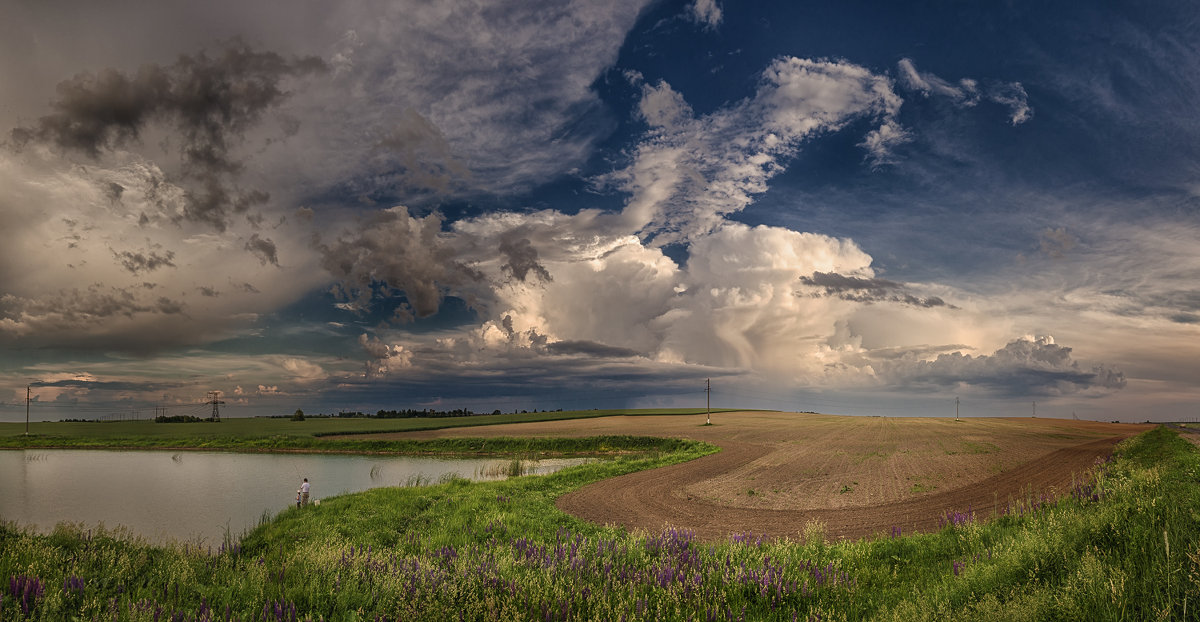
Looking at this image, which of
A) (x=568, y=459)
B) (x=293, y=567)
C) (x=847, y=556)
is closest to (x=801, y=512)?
(x=847, y=556)

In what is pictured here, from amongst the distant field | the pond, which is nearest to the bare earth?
the pond

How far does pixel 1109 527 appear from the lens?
8.59 metres

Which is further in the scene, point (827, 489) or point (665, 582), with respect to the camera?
point (827, 489)

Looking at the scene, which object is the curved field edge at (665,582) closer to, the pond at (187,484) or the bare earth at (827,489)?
the bare earth at (827,489)

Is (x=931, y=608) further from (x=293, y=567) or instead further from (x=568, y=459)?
(x=568, y=459)

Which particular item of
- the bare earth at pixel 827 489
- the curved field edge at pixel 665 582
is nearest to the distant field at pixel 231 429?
the bare earth at pixel 827 489

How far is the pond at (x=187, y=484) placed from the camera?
2814 cm

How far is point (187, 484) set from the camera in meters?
41.4

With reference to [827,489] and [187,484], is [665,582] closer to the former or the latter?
[827,489]

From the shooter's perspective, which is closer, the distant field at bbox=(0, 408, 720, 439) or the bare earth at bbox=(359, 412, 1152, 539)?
the bare earth at bbox=(359, 412, 1152, 539)

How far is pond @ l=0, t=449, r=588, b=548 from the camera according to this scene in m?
28.1

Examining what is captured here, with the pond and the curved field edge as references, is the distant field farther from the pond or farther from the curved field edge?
the curved field edge

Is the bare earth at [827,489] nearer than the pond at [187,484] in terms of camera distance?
Yes

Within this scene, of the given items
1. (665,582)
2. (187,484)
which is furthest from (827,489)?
(187,484)
